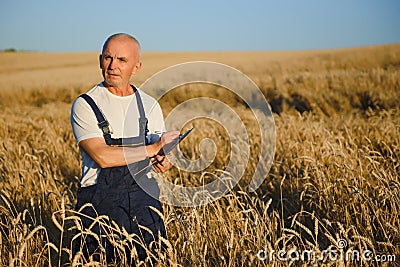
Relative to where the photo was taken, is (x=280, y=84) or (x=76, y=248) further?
(x=280, y=84)

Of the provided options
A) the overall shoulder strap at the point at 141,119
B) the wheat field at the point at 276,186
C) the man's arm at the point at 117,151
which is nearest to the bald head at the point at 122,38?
the overall shoulder strap at the point at 141,119

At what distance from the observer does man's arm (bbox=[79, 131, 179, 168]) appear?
2.46 meters

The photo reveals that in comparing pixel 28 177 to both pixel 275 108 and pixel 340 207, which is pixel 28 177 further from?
pixel 275 108

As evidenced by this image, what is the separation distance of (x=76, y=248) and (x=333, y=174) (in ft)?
7.90

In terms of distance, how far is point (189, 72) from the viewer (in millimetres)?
16906

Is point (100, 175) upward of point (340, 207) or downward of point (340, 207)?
upward

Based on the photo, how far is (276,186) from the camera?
434cm

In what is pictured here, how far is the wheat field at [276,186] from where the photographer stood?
2385 millimetres

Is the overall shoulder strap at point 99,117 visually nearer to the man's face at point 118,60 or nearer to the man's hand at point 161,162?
the man's face at point 118,60

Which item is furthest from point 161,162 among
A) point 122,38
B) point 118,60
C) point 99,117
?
point 122,38

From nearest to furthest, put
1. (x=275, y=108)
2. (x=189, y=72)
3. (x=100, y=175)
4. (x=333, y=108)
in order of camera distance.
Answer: (x=100, y=175) → (x=333, y=108) → (x=275, y=108) → (x=189, y=72)

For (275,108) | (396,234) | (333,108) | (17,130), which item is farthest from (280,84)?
(396,234)

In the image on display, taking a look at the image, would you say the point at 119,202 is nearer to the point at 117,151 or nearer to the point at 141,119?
the point at 117,151

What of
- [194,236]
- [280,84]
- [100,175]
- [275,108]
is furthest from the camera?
[280,84]
